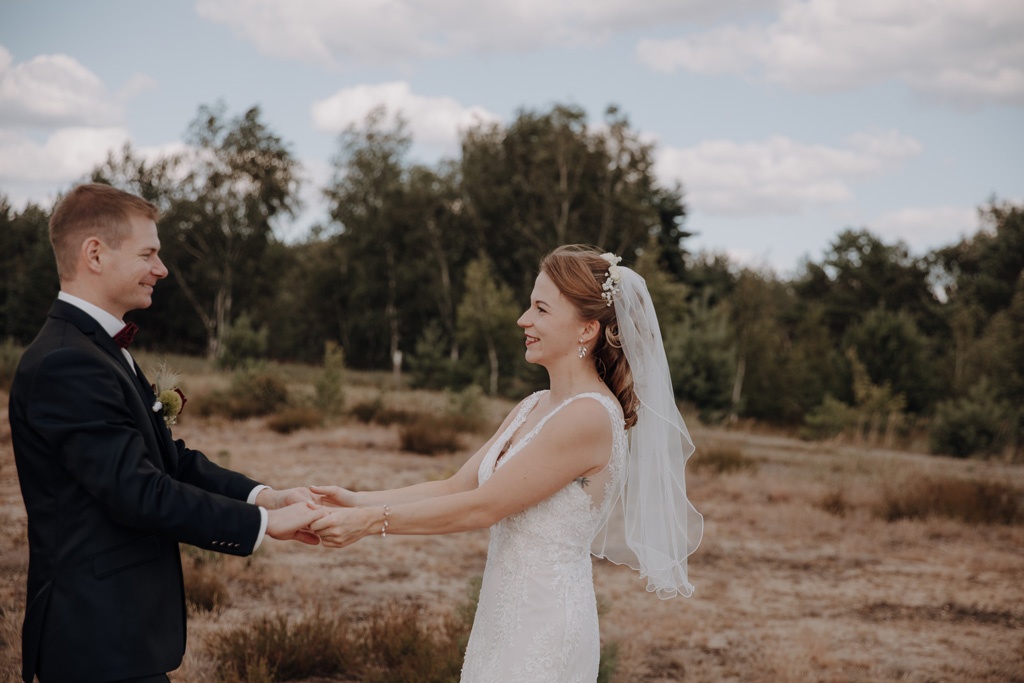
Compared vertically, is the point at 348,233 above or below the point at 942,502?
above

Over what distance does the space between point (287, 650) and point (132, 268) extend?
3.69m

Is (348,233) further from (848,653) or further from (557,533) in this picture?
(557,533)

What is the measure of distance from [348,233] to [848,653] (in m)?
35.9

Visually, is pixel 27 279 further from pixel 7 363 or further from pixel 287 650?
pixel 287 650

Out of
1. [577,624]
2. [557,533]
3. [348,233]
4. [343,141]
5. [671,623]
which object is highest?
[343,141]

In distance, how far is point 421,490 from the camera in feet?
12.6

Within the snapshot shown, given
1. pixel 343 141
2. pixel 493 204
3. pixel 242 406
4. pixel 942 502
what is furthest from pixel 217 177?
pixel 942 502

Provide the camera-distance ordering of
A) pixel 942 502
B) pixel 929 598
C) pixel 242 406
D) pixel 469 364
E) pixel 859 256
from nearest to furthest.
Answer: pixel 929 598, pixel 942 502, pixel 242 406, pixel 469 364, pixel 859 256

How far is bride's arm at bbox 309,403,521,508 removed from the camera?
3725 mm

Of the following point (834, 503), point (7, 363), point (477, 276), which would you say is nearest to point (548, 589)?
point (834, 503)

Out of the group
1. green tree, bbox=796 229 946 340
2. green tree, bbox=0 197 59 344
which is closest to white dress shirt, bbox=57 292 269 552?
green tree, bbox=0 197 59 344

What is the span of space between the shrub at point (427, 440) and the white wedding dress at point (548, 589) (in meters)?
11.7

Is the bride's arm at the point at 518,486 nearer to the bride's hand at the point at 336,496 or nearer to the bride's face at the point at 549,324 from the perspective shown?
the bride's face at the point at 549,324

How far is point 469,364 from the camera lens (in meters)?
33.8
